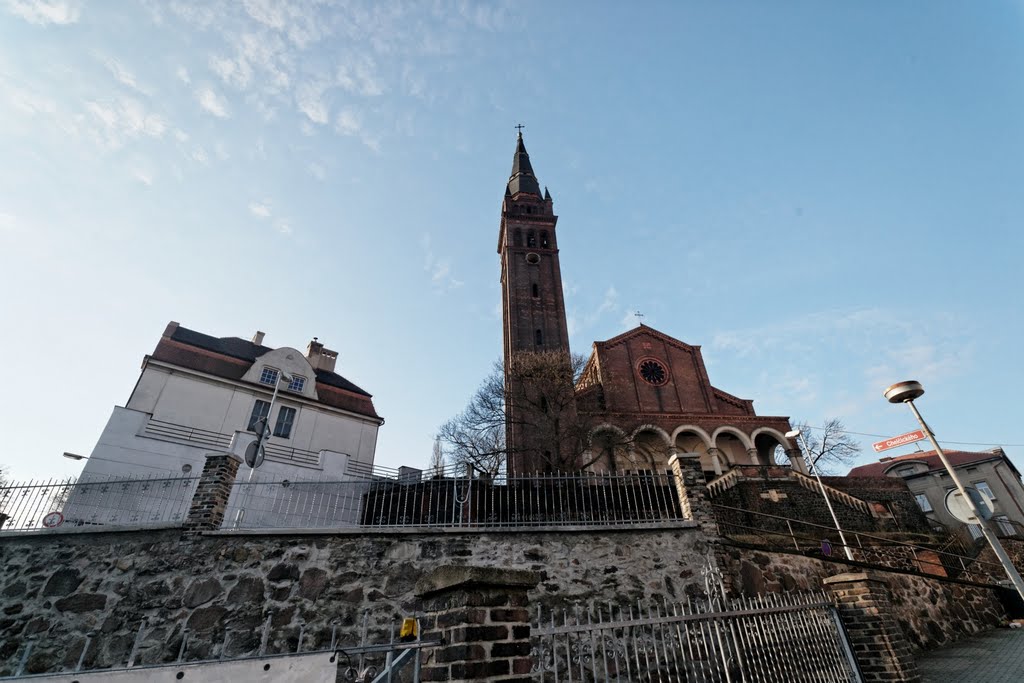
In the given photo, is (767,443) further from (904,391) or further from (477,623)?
(477,623)

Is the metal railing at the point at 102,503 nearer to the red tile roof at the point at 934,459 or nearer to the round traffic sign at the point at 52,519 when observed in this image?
the round traffic sign at the point at 52,519

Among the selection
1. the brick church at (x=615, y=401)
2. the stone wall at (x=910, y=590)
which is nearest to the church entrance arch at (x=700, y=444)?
the brick church at (x=615, y=401)

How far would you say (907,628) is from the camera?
9344mm

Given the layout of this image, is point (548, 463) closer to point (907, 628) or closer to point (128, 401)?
point (907, 628)

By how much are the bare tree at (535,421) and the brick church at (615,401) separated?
2.9 inches

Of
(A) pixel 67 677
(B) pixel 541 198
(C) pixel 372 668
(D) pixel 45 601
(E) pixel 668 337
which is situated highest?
(B) pixel 541 198

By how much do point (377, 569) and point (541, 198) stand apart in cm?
3972

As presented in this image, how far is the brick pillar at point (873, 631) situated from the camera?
247 inches

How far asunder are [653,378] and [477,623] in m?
30.5

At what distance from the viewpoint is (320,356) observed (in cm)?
2400

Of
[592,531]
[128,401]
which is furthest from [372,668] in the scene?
[128,401]

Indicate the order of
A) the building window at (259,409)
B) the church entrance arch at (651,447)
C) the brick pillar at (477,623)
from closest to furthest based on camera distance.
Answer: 1. the brick pillar at (477,623)
2. the building window at (259,409)
3. the church entrance arch at (651,447)

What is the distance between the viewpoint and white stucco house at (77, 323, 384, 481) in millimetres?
15633

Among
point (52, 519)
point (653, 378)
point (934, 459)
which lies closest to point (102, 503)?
point (52, 519)
